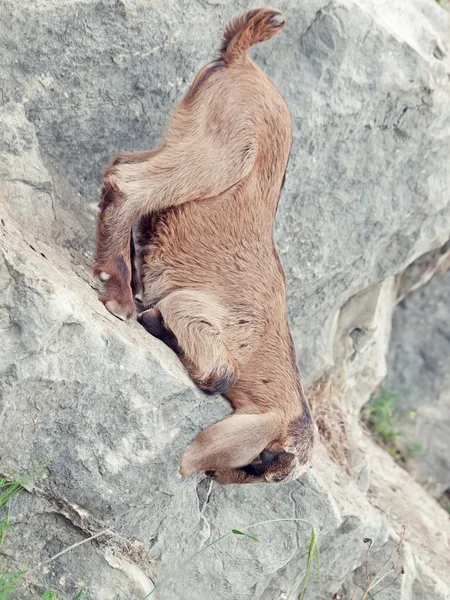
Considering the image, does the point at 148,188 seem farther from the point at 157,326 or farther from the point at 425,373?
the point at 425,373

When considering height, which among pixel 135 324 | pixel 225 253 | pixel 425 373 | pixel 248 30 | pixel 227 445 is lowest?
pixel 425 373

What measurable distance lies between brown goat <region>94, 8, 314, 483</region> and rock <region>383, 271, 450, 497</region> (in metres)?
4.33

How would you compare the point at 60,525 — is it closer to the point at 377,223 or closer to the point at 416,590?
the point at 416,590

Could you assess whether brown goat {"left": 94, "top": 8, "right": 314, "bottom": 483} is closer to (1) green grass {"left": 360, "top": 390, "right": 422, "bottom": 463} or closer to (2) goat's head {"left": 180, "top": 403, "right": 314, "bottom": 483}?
(2) goat's head {"left": 180, "top": 403, "right": 314, "bottom": 483}

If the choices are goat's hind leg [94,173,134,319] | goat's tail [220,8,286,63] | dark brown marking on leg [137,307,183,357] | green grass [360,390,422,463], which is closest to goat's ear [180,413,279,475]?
dark brown marking on leg [137,307,183,357]

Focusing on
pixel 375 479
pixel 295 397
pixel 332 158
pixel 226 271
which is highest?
pixel 332 158

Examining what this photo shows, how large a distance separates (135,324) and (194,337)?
34 centimetres

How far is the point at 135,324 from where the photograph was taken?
4.42m

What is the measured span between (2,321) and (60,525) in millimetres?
1212

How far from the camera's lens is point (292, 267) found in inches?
241

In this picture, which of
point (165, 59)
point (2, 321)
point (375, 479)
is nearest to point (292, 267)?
point (165, 59)

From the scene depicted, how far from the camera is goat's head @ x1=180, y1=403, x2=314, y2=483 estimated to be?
4336 mm

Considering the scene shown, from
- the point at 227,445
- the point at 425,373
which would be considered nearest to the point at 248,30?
the point at 227,445

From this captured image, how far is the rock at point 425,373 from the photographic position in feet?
29.0
